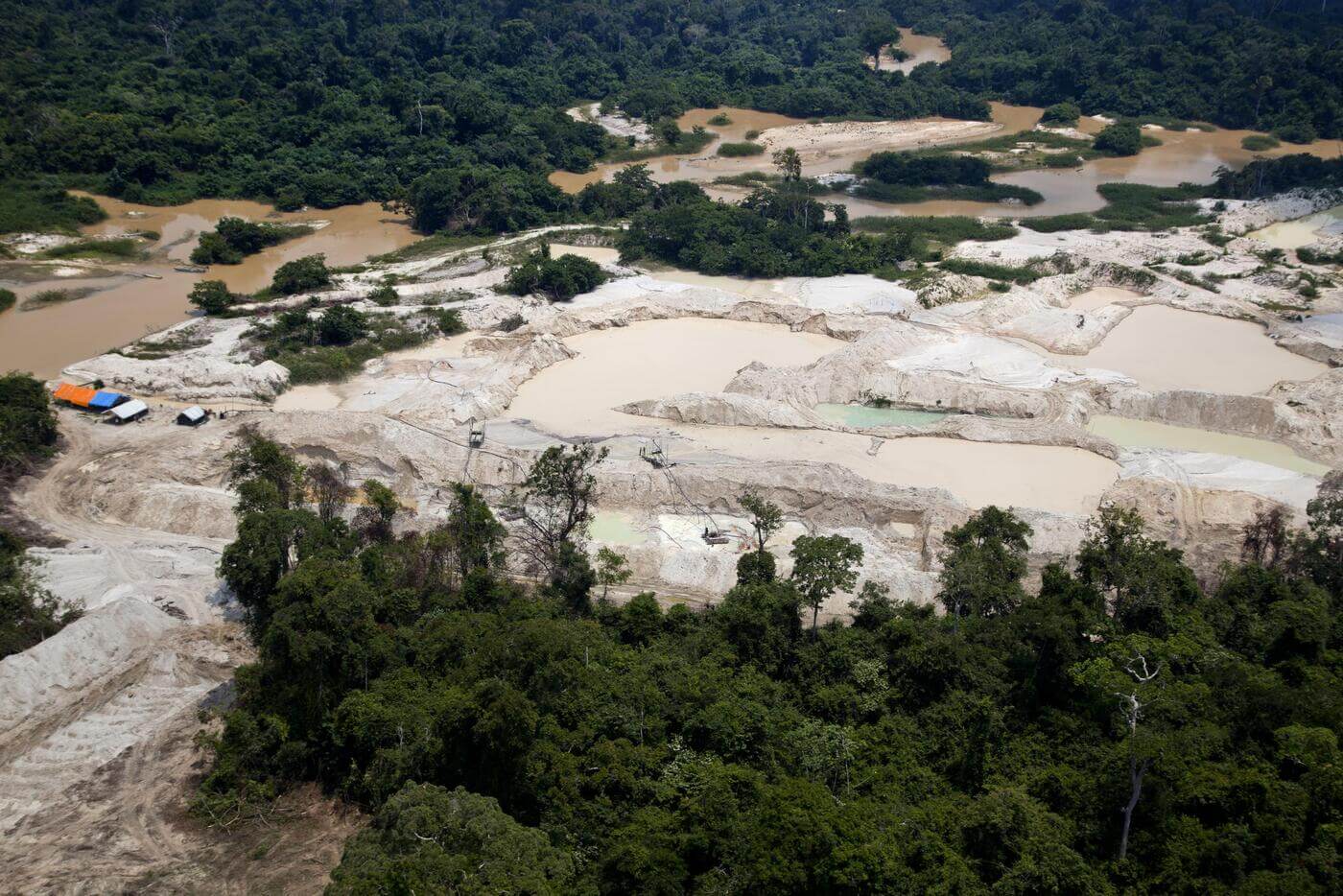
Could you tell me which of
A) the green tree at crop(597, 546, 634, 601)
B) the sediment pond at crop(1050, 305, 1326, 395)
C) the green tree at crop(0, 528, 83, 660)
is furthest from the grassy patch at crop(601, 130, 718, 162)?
the green tree at crop(0, 528, 83, 660)

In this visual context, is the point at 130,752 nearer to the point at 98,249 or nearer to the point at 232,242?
the point at 232,242

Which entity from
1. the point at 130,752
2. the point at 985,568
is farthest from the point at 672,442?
the point at 130,752

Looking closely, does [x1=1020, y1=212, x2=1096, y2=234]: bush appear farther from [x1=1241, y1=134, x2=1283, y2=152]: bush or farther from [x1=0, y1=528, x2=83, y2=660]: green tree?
[x1=0, y1=528, x2=83, y2=660]: green tree

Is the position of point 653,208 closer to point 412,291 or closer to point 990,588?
point 412,291

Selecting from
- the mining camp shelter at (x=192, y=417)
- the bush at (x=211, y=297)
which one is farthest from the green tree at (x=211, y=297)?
the mining camp shelter at (x=192, y=417)

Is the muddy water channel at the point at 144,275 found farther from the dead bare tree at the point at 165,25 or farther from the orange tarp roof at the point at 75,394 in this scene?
the dead bare tree at the point at 165,25

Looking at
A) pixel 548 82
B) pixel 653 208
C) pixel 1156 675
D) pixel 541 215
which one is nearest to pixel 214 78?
pixel 548 82

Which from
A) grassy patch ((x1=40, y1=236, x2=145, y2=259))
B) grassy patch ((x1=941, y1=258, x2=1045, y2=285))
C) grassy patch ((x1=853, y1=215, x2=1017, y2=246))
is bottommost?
grassy patch ((x1=941, y1=258, x2=1045, y2=285))
